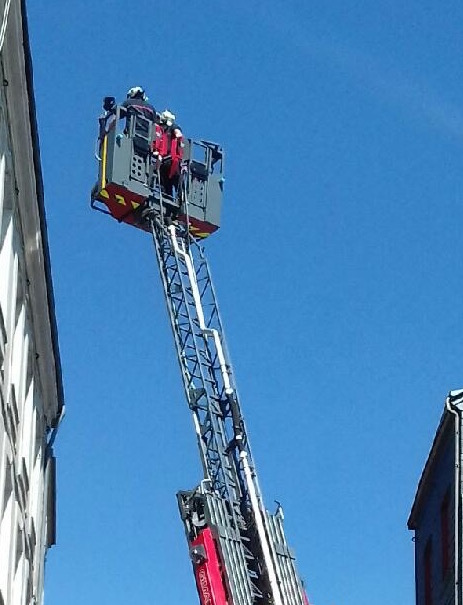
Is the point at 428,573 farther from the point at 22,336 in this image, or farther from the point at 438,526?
the point at 22,336

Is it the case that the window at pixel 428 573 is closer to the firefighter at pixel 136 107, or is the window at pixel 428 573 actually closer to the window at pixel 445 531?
the window at pixel 445 531

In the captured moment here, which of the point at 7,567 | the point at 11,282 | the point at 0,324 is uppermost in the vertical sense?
the point at 11,282

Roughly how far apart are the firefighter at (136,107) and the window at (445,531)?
9.95 m

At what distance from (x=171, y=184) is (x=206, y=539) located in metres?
8.44

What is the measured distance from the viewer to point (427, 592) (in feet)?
86.5

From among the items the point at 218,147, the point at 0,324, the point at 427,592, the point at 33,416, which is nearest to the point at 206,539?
the point at 33,416

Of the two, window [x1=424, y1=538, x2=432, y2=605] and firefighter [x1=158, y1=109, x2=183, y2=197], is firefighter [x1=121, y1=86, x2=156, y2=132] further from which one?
window [x1=424, y1=538, x2=432, y2=605]

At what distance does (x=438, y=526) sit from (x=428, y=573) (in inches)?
54.2

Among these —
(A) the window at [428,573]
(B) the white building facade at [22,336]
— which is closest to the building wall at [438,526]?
(A) the window at [428,573]

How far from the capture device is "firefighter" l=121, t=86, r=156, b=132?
27547 mm

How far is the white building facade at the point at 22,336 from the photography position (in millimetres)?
18000

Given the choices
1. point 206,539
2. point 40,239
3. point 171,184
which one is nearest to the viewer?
point 40,239

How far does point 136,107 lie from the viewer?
27688mm

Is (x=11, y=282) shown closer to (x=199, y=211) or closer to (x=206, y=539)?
(x=206, y=539)
